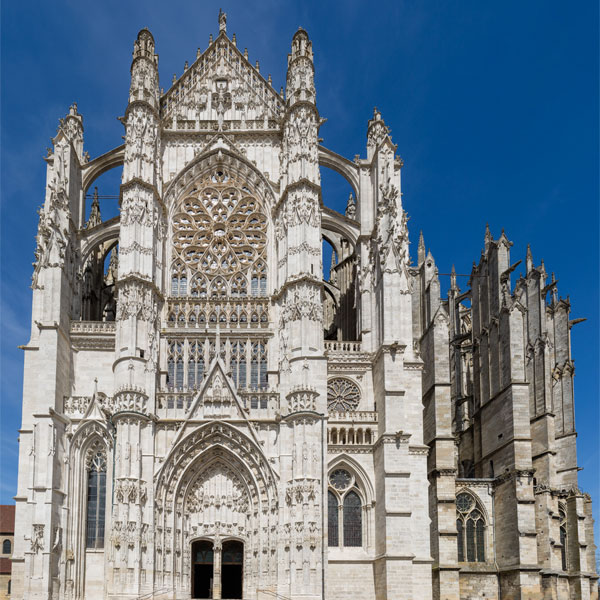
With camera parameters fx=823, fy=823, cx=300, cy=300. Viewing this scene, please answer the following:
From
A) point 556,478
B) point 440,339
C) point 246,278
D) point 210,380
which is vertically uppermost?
point 246,278

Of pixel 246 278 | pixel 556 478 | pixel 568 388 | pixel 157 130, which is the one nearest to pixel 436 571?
pixel 556 478

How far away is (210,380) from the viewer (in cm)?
3306

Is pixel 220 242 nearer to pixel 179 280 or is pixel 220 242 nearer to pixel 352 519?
pixel 179 280

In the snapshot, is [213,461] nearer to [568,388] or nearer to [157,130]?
[157,130]

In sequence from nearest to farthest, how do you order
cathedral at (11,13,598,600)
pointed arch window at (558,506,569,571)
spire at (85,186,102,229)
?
cathedral at (11,13,598,600) → pointed arch window at (558,506,569,571) → spire at (85,186,102,229)

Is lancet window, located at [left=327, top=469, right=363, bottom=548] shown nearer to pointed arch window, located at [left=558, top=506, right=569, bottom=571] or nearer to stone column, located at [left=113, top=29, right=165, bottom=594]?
stone column, located at [left=113, top=29, right=165, bottom=594]

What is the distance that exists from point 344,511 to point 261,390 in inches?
231

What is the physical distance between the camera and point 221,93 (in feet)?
128

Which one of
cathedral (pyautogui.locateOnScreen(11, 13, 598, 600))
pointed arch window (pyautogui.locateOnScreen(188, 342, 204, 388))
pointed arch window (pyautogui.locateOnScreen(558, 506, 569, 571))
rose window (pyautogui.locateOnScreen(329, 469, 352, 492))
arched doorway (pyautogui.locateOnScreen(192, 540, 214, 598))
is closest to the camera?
cathedral (pyautogui.locateOnScreen(11, 13, 598, 600))

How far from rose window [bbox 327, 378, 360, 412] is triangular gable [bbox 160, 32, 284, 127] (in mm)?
12783

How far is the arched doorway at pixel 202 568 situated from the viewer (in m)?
32.8

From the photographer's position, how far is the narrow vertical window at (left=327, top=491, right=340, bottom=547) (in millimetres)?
32625

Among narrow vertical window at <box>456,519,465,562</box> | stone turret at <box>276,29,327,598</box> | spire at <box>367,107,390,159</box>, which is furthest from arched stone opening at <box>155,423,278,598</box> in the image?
spire at <box>367,107,390,159</box>

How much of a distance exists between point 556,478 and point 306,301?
50.4 ft
